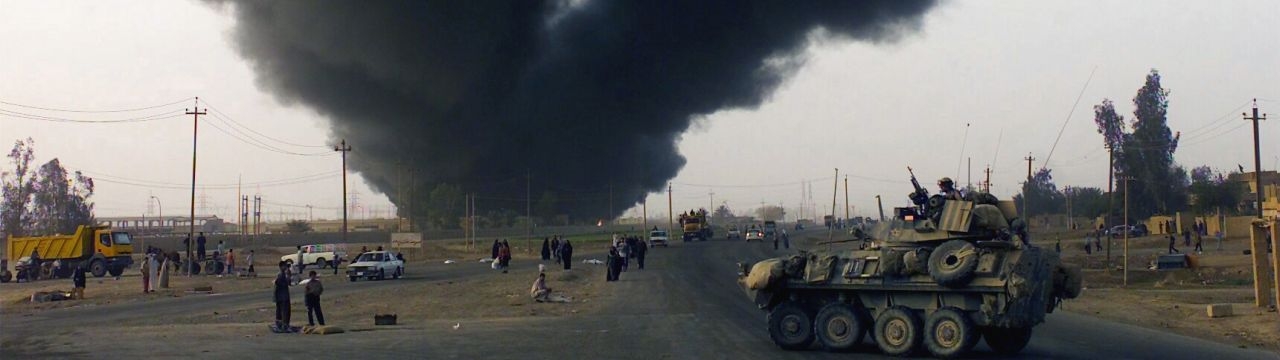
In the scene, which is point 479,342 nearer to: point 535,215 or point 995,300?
point 995,300

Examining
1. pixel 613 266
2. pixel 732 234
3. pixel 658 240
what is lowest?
pixel 613 266

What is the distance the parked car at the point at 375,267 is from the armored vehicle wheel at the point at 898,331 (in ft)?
104

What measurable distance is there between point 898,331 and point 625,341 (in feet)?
15.3

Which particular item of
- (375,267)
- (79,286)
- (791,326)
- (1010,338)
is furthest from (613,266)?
(1010,338)

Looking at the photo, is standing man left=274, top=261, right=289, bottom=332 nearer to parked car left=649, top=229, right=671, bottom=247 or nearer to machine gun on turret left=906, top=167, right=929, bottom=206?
machine gun on turret left=906, top=167, right=929, bottom=206

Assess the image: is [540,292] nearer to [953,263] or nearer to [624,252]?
[953,263]

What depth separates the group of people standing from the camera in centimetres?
3959

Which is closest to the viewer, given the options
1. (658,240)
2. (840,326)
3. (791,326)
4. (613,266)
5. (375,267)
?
(840,326)

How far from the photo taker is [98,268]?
162 feet

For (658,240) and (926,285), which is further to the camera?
(658,240)

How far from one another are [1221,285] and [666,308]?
62.7 ft

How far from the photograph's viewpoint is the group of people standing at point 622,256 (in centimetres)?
3959

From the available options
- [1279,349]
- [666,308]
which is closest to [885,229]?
[1279,349]

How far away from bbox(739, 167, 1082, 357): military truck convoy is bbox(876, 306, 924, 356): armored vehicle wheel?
0.05ft
